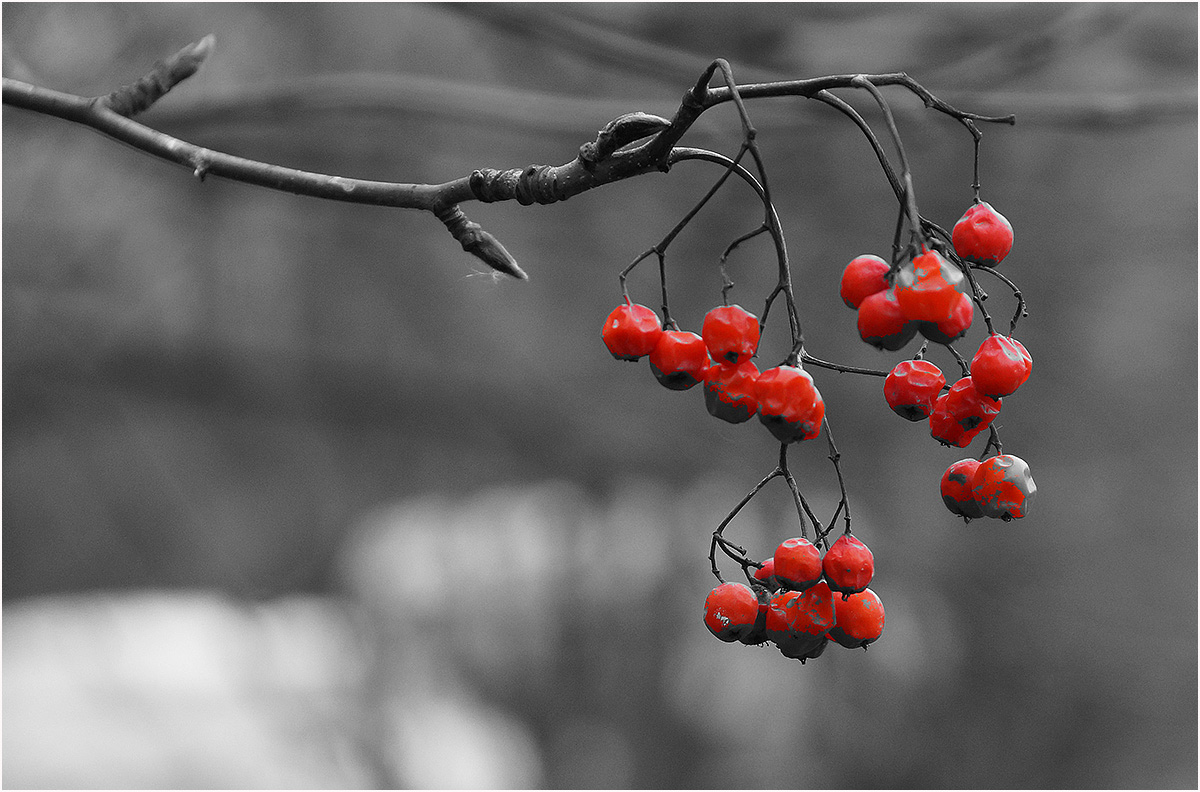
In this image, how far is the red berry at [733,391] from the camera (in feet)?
3.68

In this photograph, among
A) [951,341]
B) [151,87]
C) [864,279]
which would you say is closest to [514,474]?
[151,87]

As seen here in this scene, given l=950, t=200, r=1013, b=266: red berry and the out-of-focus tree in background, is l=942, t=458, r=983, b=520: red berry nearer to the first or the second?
l=950, t=200, r=1013, b=266: red berry

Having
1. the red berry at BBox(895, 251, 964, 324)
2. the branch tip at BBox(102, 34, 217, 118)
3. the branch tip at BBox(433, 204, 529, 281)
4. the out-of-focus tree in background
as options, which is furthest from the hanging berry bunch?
the out-of-focus tree in background

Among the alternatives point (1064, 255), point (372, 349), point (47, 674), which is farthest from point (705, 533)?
point (47, 674)

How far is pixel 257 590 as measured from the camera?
A: 665 centimetres

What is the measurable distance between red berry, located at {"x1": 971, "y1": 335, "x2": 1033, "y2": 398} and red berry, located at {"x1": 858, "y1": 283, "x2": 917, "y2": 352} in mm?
205

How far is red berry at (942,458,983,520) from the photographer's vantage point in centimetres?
131

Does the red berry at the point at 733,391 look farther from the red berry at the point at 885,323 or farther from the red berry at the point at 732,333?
the red berry at the point at 885,323

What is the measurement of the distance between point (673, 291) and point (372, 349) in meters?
1.93

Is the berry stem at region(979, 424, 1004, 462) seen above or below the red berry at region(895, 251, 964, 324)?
below

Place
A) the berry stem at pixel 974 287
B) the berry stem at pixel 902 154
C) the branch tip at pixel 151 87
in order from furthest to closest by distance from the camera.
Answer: the branch tip at pixel 151 87
the berry stem at pixel 974 287
the berry stem at pixel 902 154

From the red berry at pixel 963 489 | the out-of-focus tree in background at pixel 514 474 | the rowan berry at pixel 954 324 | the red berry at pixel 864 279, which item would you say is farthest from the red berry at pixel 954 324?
the out-of-focus tree in background at pixel 514 474

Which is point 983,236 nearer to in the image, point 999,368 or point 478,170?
point 999,368

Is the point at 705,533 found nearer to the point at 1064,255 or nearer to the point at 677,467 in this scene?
the point at 677,467
